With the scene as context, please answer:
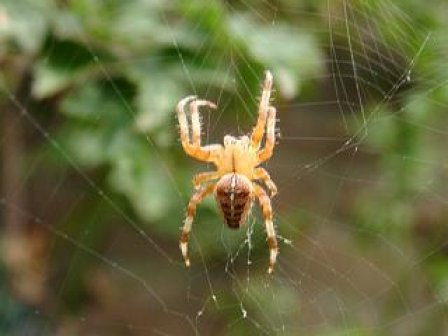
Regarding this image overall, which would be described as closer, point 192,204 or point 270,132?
point 270,132

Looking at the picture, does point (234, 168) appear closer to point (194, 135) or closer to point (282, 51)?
point (194, 135)

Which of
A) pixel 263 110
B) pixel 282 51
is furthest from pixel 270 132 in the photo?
pixel 282 51

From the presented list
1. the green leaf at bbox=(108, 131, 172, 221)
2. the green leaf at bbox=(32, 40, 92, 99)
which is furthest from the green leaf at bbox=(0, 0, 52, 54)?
the green leaf at bbox=(108, 131, 172, 221)

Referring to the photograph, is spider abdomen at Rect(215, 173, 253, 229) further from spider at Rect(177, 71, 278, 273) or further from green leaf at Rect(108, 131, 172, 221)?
green leaf at Rect(108, 131, 172, 221)

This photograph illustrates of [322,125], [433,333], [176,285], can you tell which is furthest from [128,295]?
[433,333]

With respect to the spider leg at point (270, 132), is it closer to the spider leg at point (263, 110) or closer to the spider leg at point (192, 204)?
the spider leg at point (263, 110)

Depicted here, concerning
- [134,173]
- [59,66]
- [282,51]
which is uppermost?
[282,51]

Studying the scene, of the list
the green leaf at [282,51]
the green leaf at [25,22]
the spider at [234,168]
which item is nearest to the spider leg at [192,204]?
the spider at [234,168]
